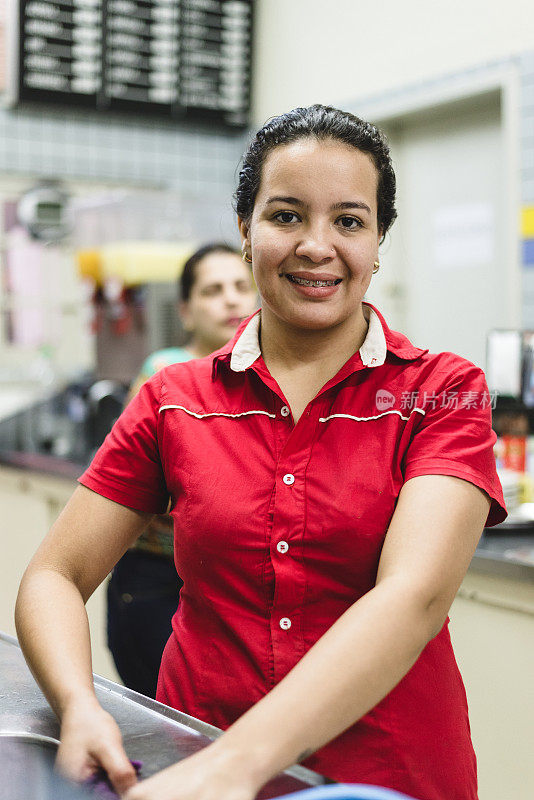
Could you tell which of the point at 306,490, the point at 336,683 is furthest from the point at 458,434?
the point at 336,683

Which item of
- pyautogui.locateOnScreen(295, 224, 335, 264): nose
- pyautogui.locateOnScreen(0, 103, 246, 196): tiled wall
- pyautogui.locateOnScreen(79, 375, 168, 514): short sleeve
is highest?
pyautogui.locateOnScreen(0, 103, 246, 196): tiled wall

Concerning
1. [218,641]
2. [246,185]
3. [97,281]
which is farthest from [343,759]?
[97,281]

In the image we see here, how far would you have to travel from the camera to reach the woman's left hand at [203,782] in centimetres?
65

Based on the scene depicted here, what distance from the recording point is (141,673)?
187cm

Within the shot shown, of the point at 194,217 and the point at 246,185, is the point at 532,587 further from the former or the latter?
the point at 194,217

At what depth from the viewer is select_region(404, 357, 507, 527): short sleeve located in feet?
2.84

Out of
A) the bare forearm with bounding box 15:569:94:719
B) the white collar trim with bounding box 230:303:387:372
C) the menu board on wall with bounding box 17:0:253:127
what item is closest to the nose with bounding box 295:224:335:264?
the white collar trim with bounding box 230:303:387:372

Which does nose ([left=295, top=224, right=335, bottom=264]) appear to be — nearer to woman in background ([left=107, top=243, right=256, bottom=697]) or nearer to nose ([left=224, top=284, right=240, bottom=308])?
woman in background ([left=107, top=243, right=256, bottom=697])

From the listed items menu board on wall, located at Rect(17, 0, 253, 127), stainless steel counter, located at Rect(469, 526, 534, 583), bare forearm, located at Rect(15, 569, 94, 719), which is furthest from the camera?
menu board on wall, located at Rect(17, 0, 253, 127)

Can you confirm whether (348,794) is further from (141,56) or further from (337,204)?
(141,56)

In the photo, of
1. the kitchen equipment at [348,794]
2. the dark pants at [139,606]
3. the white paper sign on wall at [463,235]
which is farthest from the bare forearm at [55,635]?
the white paper sign on wall at [463,235]

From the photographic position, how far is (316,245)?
900 mm

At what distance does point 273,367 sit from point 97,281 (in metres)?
2.12

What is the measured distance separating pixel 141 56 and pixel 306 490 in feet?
10.5
